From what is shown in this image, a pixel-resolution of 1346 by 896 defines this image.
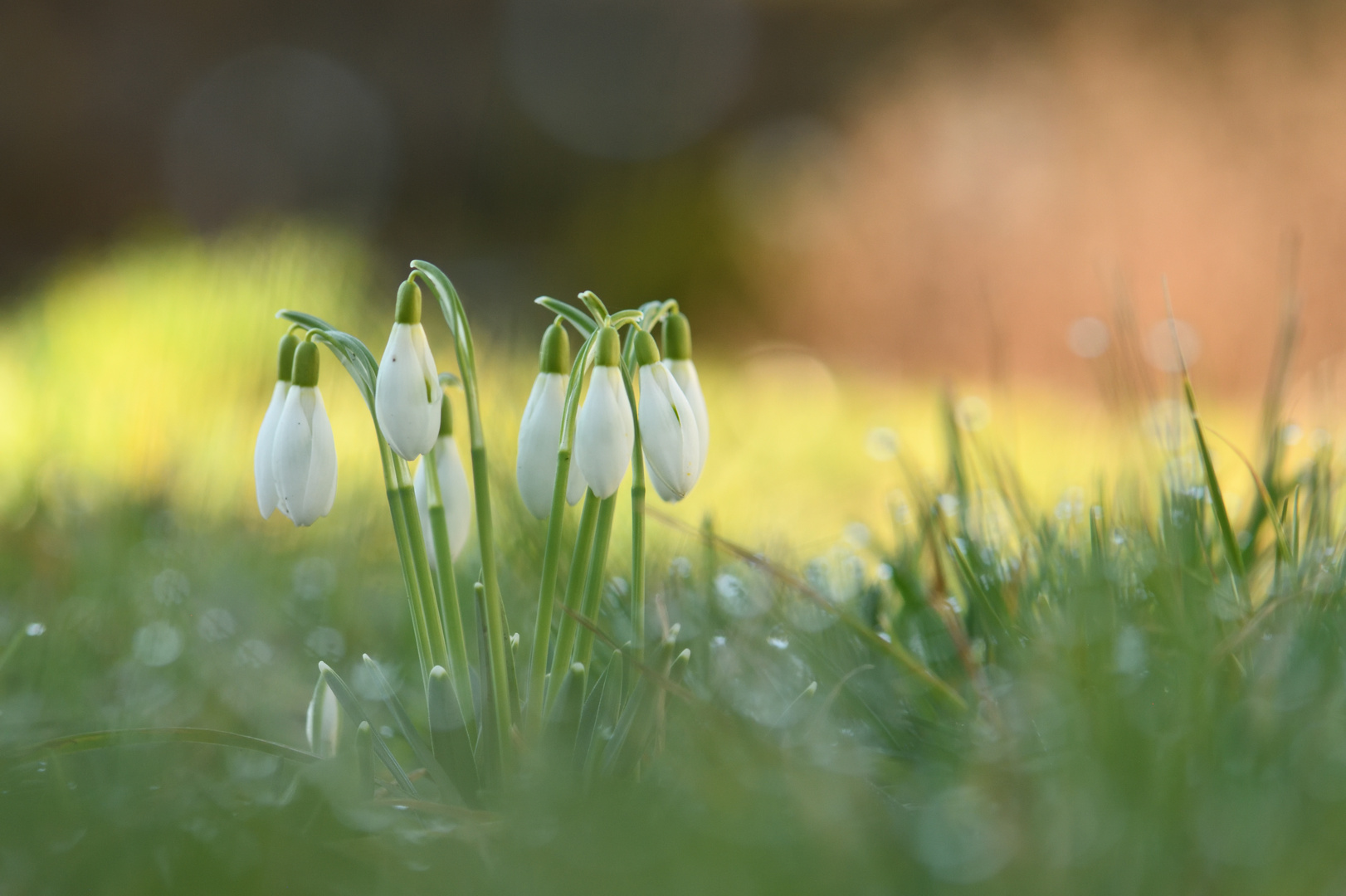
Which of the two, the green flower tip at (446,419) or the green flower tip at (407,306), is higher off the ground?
the green flower tip at (407,306)

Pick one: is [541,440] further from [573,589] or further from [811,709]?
[811,709]

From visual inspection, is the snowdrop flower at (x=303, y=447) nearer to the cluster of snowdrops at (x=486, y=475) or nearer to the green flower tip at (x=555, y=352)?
the cluster of snowdrops at (x=486, y=475)

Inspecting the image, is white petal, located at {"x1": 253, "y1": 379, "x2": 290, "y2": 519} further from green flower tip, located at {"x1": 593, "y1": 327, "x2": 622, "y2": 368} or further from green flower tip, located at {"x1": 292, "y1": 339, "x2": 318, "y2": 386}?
green flower tip, located at {"x1": 593, "y1": 327, "x2": 622, "y2": 368}

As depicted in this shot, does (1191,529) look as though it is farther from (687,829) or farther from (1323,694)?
(687,829)

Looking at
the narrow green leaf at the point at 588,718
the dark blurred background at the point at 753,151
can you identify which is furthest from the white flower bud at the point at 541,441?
the dark blurred background at the point at 753,151

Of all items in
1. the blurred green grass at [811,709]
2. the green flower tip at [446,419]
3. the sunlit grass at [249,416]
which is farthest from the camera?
the sunlit grass at [249,416]

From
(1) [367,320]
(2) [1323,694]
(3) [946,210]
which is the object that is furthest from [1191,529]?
(3) [946,210]

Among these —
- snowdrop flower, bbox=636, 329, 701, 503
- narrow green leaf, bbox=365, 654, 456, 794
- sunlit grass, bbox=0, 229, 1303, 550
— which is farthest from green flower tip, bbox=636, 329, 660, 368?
sunlit grass, bbox=0, 229, 1303, 550
